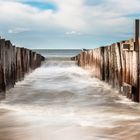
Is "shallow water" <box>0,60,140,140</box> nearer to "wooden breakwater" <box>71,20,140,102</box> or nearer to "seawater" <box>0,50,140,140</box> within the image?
"seawater" <box>0,50,140,140</box>

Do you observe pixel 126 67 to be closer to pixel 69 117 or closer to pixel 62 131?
pixel 69 117

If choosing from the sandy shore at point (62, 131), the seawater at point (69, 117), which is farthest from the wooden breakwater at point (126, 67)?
the sandy shore at point (62, 131)

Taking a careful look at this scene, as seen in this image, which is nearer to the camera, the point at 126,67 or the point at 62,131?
the point at 62,131

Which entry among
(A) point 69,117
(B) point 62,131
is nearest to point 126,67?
(A) point 69,117

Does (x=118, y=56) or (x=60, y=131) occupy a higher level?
(x=118, y=56)

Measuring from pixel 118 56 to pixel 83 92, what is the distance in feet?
4.73

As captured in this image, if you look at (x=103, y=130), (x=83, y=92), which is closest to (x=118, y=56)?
(x=83, y=92)

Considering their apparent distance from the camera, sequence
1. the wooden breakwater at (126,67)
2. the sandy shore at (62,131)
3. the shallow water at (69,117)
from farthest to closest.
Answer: the wooden breakwater at (126,67)
the shallow water at (69,117)
the sandy shore at (62,131)

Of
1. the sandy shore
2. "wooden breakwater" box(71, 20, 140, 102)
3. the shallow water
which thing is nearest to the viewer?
the sandy shore

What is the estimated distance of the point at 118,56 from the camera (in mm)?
12148

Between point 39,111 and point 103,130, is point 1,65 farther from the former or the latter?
point 103,130

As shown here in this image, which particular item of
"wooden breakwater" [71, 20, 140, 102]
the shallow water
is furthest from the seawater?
"wooden breakwater" [71, 20, 140, 102]

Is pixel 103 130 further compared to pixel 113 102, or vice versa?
pixel 113 102

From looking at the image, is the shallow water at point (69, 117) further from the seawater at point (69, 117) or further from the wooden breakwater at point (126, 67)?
the wooden breakwater at point (126, 67)
